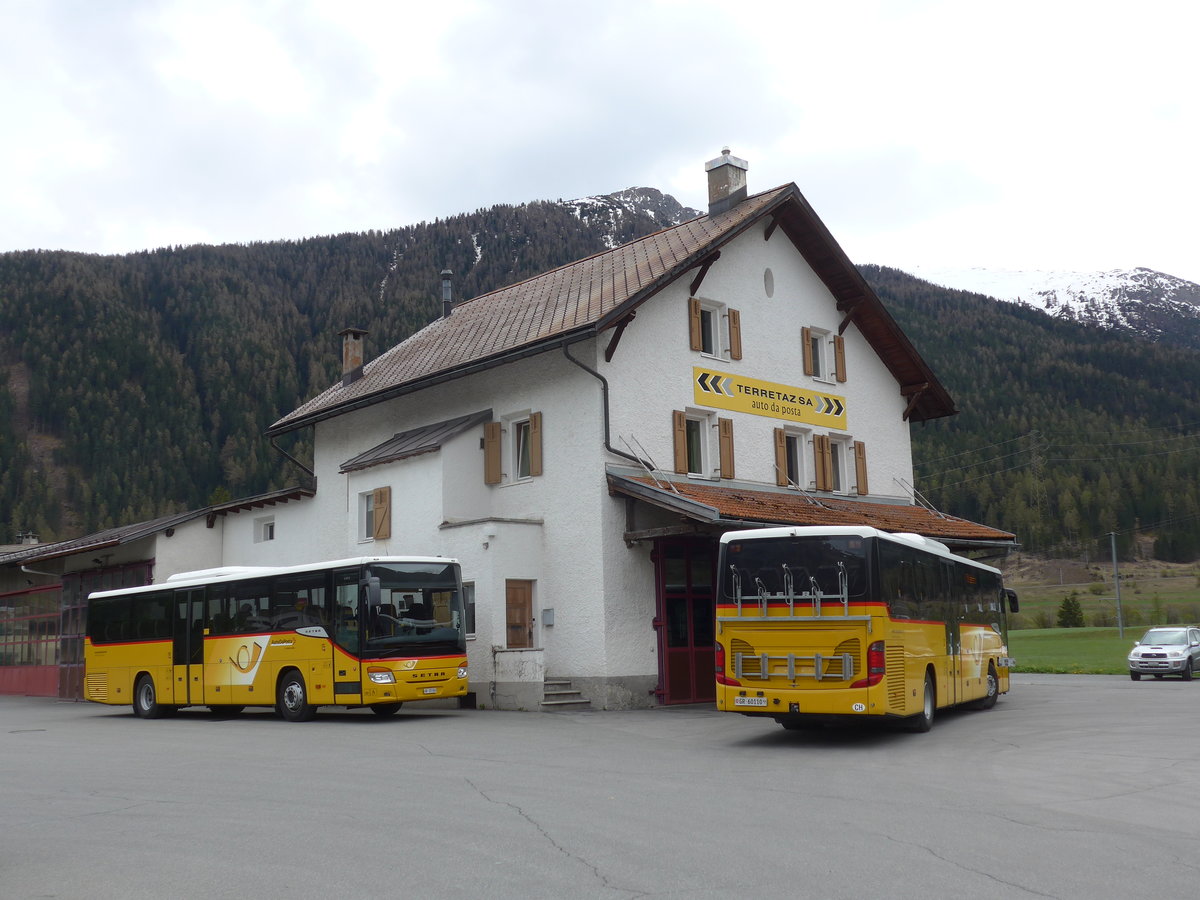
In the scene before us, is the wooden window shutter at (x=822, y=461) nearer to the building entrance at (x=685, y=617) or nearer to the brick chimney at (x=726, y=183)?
the building entrance at (x=685, y=617)

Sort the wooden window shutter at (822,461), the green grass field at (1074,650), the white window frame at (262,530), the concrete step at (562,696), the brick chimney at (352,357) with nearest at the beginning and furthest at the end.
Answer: the concrete step at (562,696)
the wooden window shutter at (822,461)
the brick chimney at (352,357)
the white window frame at (262,530)
the green grass field at (1074,650)

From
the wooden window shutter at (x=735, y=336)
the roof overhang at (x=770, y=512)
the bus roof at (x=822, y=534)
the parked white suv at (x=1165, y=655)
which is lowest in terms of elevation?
the parked white suv at (x=1165, y=655)

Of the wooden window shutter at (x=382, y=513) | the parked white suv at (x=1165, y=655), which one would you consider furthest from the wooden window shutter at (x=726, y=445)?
the parked white suv at (x=1165, y=655)

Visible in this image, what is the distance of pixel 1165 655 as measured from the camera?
3434 cm

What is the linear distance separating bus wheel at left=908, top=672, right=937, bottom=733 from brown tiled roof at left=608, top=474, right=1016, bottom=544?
4.97 m

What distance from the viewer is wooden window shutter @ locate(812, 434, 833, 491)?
93.0 ft

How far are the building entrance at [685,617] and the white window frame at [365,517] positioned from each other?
7530 millimetres

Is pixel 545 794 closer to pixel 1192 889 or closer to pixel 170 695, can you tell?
pixel 1192 889

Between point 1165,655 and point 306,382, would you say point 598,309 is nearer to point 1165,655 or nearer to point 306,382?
point 1165,655

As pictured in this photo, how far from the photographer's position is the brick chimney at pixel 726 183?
2872 centimetres

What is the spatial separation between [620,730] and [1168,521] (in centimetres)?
12319

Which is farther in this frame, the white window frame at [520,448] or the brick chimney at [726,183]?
the brick chimney at [726,183]

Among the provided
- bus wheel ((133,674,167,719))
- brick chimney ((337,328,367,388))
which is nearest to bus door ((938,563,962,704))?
bus wheel ((133,674,167,719))

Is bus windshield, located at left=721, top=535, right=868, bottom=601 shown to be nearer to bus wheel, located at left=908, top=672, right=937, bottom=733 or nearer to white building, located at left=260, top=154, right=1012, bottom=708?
bus wheel, located at left=908, top=672, right=937, bottom=733
